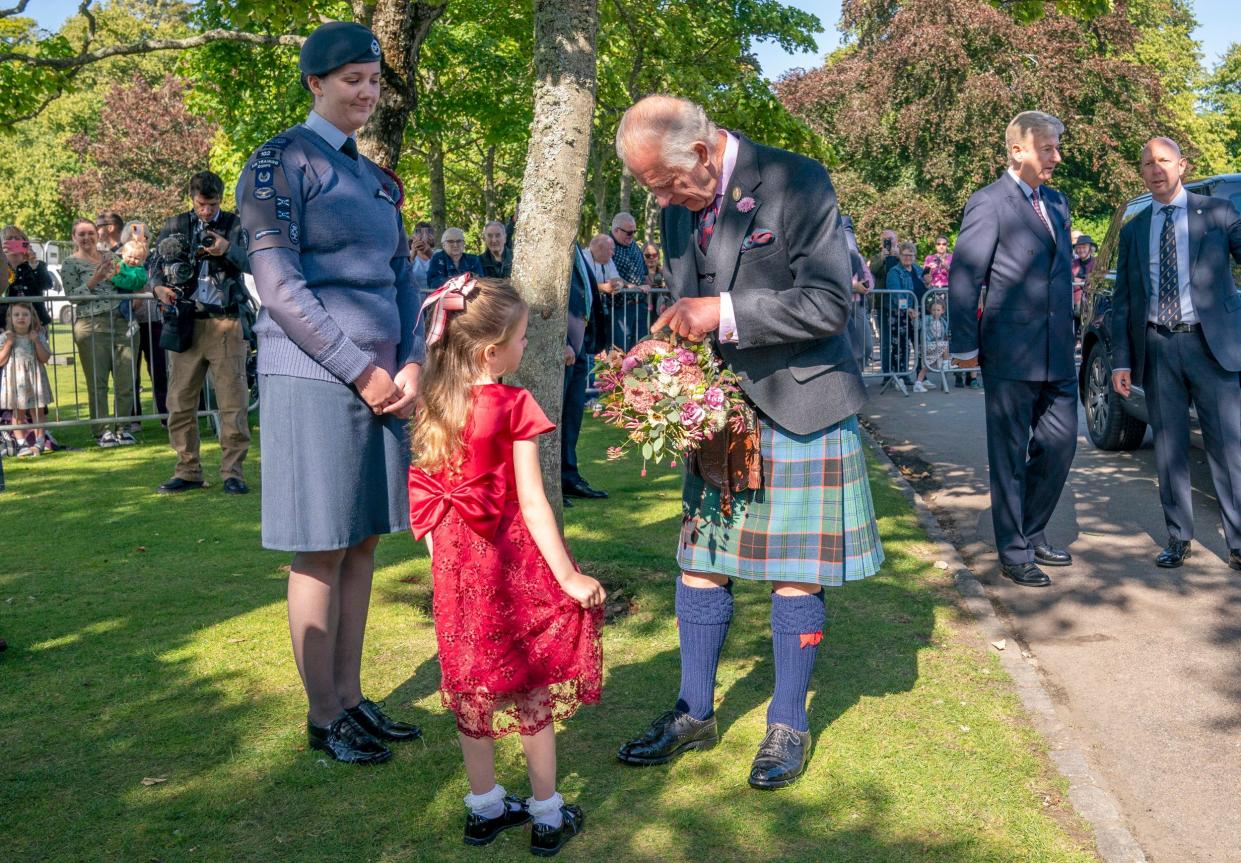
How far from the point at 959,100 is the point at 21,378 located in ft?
102

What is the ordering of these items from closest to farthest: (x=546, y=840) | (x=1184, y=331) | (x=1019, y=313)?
(x=546, y=840) → (x=1019, y=313) → (x=1184, y=331)

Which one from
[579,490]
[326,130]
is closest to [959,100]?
[579,490]

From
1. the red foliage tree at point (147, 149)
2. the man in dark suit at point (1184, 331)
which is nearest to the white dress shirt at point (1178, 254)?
the man in dark suit at point (1184, 331)

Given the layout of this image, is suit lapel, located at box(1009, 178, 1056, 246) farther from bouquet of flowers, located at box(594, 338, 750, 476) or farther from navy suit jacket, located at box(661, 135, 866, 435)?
bouquet of flowers, located at box(594, 338, 750, 476)

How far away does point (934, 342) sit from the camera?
1762 cm

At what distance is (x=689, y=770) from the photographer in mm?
4195

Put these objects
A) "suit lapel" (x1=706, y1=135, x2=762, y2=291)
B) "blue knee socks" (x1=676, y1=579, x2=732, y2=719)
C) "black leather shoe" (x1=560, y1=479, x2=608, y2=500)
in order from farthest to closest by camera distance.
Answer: "black leather shoe" (x1=560, y1=479, x2=608, y2=500)
"blue knee socks" (x1=676, y1=579, x2=732, y2=719)
"suit lapel" (x1=706, y1=135, x2=762, y2=291)

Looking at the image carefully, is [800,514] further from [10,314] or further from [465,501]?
[10,314]

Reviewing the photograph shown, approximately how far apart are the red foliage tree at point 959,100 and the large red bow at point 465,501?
35414 millimetres

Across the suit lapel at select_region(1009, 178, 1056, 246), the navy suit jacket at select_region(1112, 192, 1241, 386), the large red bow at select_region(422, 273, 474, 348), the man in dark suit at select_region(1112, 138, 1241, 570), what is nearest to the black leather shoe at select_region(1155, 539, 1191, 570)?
the man in dark suit at select_region(1112, 138, 1241, 570)

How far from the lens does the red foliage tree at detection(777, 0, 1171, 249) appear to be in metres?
36.2

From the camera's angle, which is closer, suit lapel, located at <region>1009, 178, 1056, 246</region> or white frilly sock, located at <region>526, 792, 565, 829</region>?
white frilly sock, located at <region>526, 792, 565, 829</region>

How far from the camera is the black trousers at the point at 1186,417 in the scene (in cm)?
670

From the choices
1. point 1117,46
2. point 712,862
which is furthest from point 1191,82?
point 712,862
